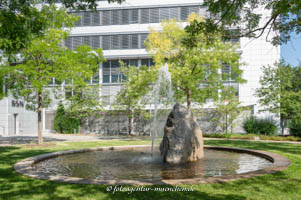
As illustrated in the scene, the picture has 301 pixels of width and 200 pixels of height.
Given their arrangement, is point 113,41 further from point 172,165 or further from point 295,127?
point 172,165

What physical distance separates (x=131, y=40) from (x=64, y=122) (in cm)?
1299

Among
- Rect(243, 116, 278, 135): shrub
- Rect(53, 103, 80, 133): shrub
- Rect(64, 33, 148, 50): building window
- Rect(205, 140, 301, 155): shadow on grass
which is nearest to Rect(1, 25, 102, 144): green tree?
Rect(205, 140, 301, 155): shadow on grass

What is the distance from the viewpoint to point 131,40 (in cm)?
3312

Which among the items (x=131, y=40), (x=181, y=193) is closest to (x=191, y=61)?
(x=181, y=193)

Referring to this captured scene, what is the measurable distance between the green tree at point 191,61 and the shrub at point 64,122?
15.2 m

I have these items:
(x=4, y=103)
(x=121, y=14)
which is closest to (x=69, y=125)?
(x=4, y=103)

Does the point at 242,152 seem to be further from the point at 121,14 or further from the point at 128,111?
the point at 121,14

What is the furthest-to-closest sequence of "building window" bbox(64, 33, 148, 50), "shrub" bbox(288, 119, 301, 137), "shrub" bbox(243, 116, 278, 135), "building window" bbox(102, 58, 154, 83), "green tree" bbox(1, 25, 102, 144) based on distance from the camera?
"building window" bbox(102, 58, 154, 83)
"building window" bbox(64, 33, 148, 50)
"shrub" bbox(243, 116, 278, 135)
"shrub" bbox(288, 119, 301, 137)
"green tree" bbox(1, 25, 102, 144)

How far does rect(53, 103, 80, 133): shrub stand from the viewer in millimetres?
30953

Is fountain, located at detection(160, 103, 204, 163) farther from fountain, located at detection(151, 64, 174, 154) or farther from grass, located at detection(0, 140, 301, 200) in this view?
fountain, located at detection(151, 64, 174, 154)

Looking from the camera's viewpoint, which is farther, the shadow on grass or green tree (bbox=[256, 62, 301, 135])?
green tree (bbox=[256, 62, 301, 135])

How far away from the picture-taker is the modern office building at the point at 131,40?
3203 centimetres

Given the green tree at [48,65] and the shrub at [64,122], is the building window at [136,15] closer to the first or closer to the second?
the shrub at [64,122]

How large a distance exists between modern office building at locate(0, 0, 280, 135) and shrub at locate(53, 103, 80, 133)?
1363 millimetres
